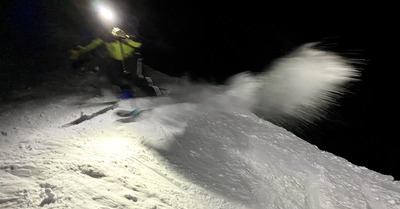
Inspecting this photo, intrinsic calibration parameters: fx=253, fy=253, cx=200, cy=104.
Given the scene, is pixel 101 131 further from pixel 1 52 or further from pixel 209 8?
pixel 209 8

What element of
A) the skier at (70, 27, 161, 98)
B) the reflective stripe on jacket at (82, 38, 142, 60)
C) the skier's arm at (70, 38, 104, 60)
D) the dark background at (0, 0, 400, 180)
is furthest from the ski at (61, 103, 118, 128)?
the dark background at (0, 0, 400, 180)

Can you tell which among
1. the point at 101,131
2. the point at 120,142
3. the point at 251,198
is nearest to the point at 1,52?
the point at 101,131

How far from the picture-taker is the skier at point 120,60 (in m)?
5.87

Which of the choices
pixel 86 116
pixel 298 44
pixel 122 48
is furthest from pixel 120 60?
pixel 298 44

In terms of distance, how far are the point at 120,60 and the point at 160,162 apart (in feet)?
11.9

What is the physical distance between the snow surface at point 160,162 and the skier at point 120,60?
790mm

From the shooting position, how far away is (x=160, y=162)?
3162mm

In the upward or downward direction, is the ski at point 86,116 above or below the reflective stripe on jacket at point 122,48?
below

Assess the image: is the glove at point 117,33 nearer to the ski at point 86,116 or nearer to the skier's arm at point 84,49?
the skier's arm at point 84,49

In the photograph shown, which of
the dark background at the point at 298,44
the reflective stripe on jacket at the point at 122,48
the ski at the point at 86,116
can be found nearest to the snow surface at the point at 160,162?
the ski at the point at 86,116

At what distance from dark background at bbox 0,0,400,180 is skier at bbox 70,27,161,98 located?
13.2 ft

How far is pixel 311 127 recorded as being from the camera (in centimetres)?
1321

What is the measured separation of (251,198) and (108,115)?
2793 mm

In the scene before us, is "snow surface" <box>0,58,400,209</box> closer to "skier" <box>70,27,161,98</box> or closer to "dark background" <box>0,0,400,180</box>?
"skier" <box>70,27,161,98</box>
